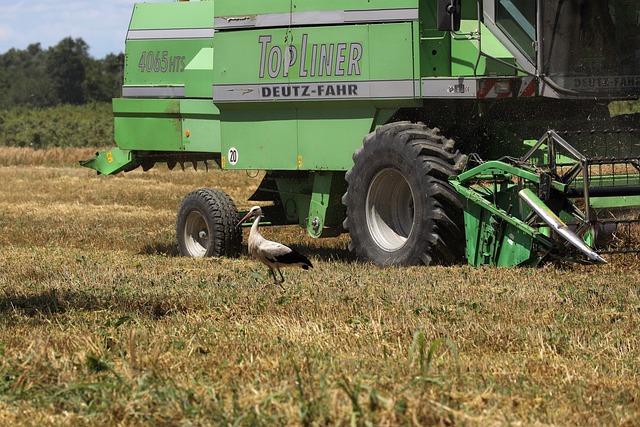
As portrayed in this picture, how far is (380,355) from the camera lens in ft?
21.0

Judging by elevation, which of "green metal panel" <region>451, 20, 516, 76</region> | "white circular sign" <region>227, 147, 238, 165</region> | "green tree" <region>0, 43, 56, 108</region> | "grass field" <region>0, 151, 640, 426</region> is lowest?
"grass field" <region>0, 151, 640, 426</region>

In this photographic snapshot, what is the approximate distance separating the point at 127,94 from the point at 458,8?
6069mm

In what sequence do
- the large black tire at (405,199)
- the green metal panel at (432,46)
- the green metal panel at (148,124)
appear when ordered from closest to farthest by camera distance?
the large black tire at (405,199) < the green metal panel at (432,46) < the green metal panel at (148,124)

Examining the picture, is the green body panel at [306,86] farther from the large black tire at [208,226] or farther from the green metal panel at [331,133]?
the large black tire at [208,226]

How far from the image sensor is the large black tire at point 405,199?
1084 centimetres

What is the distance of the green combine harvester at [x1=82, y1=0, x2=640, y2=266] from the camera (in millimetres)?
10383

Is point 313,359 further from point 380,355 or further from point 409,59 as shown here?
point 409,59

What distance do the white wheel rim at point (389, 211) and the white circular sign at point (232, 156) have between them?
2142 millimetres

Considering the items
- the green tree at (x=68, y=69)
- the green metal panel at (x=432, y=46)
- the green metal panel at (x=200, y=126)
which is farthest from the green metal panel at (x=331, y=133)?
the green tree at (x=68, y=69)

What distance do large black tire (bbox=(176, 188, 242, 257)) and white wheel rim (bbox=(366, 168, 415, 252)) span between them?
220cm

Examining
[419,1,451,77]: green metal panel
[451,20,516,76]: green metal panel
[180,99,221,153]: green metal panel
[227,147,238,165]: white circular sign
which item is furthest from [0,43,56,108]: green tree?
[451,20,516,76]: green metal panel

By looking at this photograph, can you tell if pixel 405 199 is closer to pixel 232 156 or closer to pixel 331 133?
pixel 331 133

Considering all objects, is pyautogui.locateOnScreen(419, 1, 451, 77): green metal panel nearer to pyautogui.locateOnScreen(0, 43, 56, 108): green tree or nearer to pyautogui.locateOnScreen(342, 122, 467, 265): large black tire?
pyautogui.locateOnScreen(342, 122, 467, 265): large black tire

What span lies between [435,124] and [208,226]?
3.17 metres
